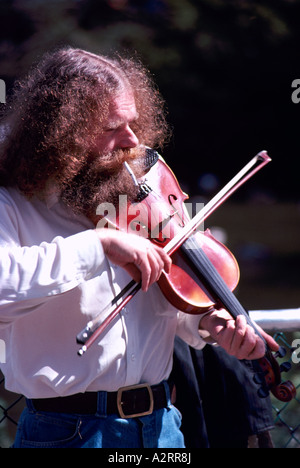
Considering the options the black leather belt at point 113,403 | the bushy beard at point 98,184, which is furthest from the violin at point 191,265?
the black leather belt at point 113,403

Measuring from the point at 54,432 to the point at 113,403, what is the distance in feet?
0.51

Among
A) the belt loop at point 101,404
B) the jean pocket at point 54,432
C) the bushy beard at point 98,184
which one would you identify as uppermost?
the bushy beard at point 98,184

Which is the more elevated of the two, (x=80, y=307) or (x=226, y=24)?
(x=226, y=24)

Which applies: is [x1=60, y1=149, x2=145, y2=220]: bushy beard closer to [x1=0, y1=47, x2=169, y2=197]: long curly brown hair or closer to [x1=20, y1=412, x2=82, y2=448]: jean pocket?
[x1=0, y1=47, x2=169, y2=197]: long curly brown hair

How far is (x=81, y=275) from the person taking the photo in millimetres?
1434

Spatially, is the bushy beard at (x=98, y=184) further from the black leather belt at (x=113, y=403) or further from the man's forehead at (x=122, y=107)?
the black leather belt at (x=113, y=403)

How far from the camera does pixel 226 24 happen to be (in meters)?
6.34

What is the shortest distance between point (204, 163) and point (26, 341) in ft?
19.9

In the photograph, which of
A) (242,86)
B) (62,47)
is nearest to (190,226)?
(62,47)

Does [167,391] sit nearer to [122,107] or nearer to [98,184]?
[98,184]

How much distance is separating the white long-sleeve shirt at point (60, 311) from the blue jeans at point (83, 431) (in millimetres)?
67

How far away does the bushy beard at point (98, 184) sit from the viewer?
1.61 m

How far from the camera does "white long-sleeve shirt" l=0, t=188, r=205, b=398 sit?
4.62ft
